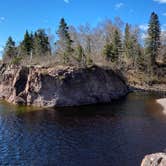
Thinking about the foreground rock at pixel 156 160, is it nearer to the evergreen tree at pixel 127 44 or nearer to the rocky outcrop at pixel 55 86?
the rocky outcrop at pixel 55 86

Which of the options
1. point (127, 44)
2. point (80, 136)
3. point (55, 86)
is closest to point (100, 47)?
point (127, 44)

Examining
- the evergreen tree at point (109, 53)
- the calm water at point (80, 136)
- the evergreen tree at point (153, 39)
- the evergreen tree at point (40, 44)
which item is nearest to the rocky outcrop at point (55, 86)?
the calm water at point (80, 136)

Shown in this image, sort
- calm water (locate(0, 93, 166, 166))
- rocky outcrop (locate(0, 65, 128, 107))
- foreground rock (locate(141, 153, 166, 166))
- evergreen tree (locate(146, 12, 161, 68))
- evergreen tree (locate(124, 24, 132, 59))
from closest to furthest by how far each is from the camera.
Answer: foreground rock (locate(141, 153, 166, 166)) → calm water (locate(0, 93, 166, 166)) → rocky outcrop (locate(0, 65, 128, 107)) → evergreen tree (locate(146, 12, 161, 68)) → evergreen tree (locate(124, 24, 132, 59))

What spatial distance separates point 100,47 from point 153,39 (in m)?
25.2

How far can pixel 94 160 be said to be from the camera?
26578 mm

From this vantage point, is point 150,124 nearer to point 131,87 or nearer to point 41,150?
point 41,150

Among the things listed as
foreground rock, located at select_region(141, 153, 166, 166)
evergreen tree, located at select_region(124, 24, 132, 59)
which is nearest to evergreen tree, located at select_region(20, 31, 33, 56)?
evergreen tree, located at select_region(124, 24, 132, 59)

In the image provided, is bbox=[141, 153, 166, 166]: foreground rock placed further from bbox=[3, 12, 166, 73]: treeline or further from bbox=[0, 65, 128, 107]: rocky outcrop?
bbox=[3, 12, 166, 73]: treeline

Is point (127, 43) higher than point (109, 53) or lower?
higher

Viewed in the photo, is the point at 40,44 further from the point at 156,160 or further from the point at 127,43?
the point at 156,160

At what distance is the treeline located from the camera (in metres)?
83.0

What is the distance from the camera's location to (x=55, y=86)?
58.5m

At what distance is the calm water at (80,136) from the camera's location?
27.2 metres

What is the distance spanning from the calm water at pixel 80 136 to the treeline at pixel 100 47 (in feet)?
80.9
